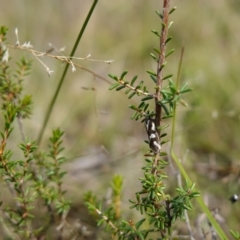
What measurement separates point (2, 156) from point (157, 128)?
1.02 feet

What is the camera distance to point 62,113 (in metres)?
2.21

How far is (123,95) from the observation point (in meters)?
2.20

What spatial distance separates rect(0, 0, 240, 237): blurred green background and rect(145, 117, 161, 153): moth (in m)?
0.35

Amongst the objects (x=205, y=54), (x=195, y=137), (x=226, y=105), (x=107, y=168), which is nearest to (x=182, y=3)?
(x=205, y=54)

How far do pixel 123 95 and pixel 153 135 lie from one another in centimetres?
135

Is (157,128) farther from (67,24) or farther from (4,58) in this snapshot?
(67,24)

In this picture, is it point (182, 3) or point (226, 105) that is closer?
point (226, 105)

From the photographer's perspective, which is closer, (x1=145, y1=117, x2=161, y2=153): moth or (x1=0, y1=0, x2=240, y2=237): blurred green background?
(x1=145, y1=117, x2=161, y2=153): moth

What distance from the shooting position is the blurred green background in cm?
172

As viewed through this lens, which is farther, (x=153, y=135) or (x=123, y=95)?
(x=123, y=95)

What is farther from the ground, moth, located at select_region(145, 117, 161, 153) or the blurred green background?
the blurred green background

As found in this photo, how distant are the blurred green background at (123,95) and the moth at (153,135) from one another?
0.35 meters

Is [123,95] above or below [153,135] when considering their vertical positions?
above

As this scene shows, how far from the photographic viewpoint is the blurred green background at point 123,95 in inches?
67.7
